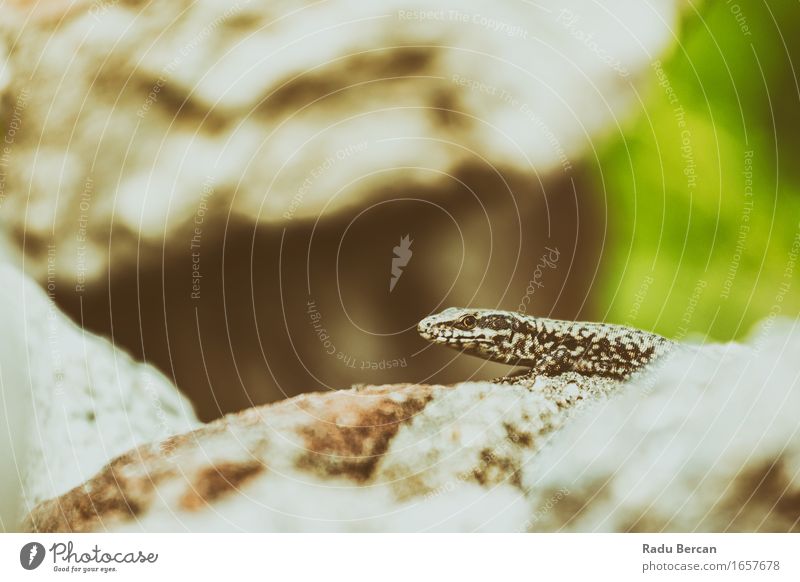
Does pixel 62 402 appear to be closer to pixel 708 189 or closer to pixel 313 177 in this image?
pixel 313 177

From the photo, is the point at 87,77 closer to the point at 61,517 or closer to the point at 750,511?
the point at 61,517

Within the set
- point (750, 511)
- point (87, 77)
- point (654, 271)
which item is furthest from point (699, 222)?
point (87, 77)

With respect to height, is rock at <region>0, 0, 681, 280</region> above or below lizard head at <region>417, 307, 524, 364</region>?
above

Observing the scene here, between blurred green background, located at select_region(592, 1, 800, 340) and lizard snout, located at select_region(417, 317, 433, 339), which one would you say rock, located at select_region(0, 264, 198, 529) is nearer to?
lizard snout, located at select_region(417, 317, 433, 339)

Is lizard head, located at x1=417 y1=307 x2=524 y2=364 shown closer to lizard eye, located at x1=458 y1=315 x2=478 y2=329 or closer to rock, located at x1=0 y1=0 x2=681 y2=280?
lizard eye, located at x1=458 y1=315 x2=478 y2=329
